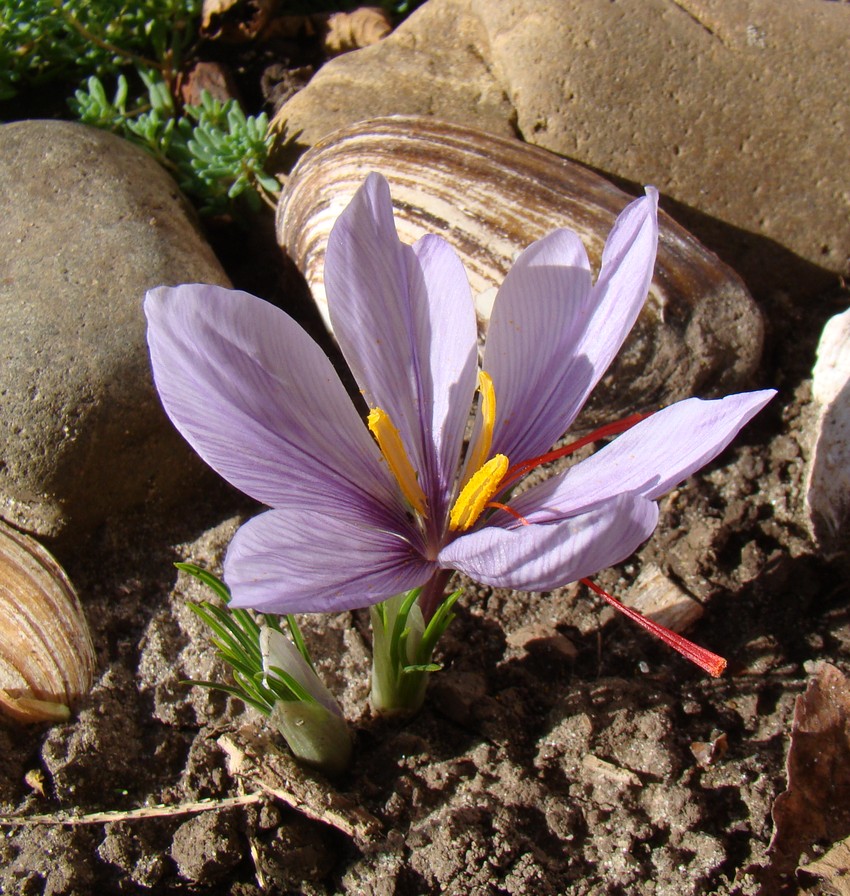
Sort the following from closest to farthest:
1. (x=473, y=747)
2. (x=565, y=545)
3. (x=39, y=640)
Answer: (x=565, y=545) → (x=473, y=747) → (x=39, y=640)

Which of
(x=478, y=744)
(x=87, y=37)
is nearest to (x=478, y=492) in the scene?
(x=478, y=744)

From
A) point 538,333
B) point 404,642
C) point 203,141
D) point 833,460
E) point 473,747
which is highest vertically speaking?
point 203,141

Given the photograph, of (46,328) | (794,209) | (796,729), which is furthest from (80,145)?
(796,729)

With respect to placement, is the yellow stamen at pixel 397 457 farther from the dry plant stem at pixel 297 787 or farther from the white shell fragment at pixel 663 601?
the white shell fragment at pixel 663 601

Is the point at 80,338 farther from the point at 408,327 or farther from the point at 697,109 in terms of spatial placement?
the point at 697,109

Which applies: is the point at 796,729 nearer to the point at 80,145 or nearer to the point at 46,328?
the point at 46,328

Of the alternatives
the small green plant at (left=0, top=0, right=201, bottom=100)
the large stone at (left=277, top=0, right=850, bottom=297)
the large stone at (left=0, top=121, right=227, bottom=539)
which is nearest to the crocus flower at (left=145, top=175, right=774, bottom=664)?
the large stone at (left=0, top=121, right=227, bottom=539)
